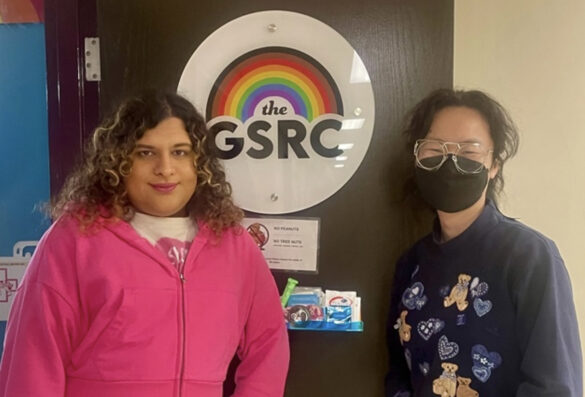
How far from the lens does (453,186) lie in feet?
3.64

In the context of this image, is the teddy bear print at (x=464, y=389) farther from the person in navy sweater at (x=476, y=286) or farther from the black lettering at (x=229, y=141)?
the black lettering at (x=229, y=141)

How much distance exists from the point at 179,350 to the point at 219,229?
0.87ft

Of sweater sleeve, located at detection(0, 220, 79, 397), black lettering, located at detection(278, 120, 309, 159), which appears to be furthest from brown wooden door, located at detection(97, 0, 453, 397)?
sweater sleeve, located at detection(0, 220, 79, 397)

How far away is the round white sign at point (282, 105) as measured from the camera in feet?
4.42

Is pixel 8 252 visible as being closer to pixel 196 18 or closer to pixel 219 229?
pixel 219 229

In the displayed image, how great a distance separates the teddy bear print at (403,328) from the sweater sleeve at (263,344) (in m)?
0.26

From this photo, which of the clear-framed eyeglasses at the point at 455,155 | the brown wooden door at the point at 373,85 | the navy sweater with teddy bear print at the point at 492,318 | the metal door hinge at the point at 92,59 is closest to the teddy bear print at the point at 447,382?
the navy sweater with teddy bear print at the point at 492,318

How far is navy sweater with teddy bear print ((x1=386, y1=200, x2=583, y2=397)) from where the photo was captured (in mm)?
986

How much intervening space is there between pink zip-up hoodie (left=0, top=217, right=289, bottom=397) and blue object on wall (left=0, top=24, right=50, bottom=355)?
1.65 ft

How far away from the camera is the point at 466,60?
136 cm

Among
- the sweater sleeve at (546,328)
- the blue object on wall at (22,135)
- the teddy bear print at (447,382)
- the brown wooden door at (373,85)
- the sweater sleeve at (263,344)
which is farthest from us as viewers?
the blue object on wall at (22,135)

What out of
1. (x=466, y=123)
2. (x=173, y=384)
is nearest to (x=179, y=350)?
(x=173, y=384)

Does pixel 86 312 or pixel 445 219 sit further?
pixel 445 219

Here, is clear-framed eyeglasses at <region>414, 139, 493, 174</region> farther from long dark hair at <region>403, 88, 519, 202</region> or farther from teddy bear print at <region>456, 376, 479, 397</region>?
teddy bear print at <region>456, 376, 479, 397</region>
